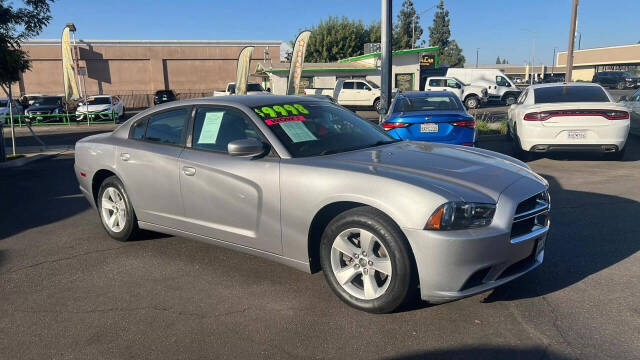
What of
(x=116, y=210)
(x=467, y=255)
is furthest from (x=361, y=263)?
(x=116, y=210)

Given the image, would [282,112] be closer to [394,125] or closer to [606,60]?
[394,125]

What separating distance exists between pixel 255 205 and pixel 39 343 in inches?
68.7

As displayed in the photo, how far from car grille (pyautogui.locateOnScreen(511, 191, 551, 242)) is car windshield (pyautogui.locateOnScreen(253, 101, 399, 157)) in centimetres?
148

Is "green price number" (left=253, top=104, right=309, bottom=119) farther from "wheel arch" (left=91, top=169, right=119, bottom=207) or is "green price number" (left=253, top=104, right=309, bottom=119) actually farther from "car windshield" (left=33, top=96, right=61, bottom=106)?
"car windshield" (left=33, top=96, right=61, bottom=106)

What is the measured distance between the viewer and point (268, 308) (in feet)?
11.9

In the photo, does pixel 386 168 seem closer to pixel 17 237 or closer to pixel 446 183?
pixel 446 183

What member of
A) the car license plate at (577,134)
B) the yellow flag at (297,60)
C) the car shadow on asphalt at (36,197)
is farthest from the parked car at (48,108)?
the car license plate at (577,134)

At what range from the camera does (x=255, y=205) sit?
3906mm

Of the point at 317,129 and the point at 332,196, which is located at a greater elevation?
the point at 317,129

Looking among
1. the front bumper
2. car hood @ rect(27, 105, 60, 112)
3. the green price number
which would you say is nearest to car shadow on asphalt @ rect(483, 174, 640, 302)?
the front bumper

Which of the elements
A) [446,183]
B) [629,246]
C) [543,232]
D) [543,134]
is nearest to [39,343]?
[446,183]

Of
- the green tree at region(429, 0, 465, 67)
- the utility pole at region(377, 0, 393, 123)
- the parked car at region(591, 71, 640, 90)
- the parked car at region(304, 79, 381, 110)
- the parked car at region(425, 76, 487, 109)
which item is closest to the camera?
the utility pole at region(377, 0, 393, 123)

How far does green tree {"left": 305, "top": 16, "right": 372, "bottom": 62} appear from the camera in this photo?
162 ft

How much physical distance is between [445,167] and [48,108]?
2756 cm
